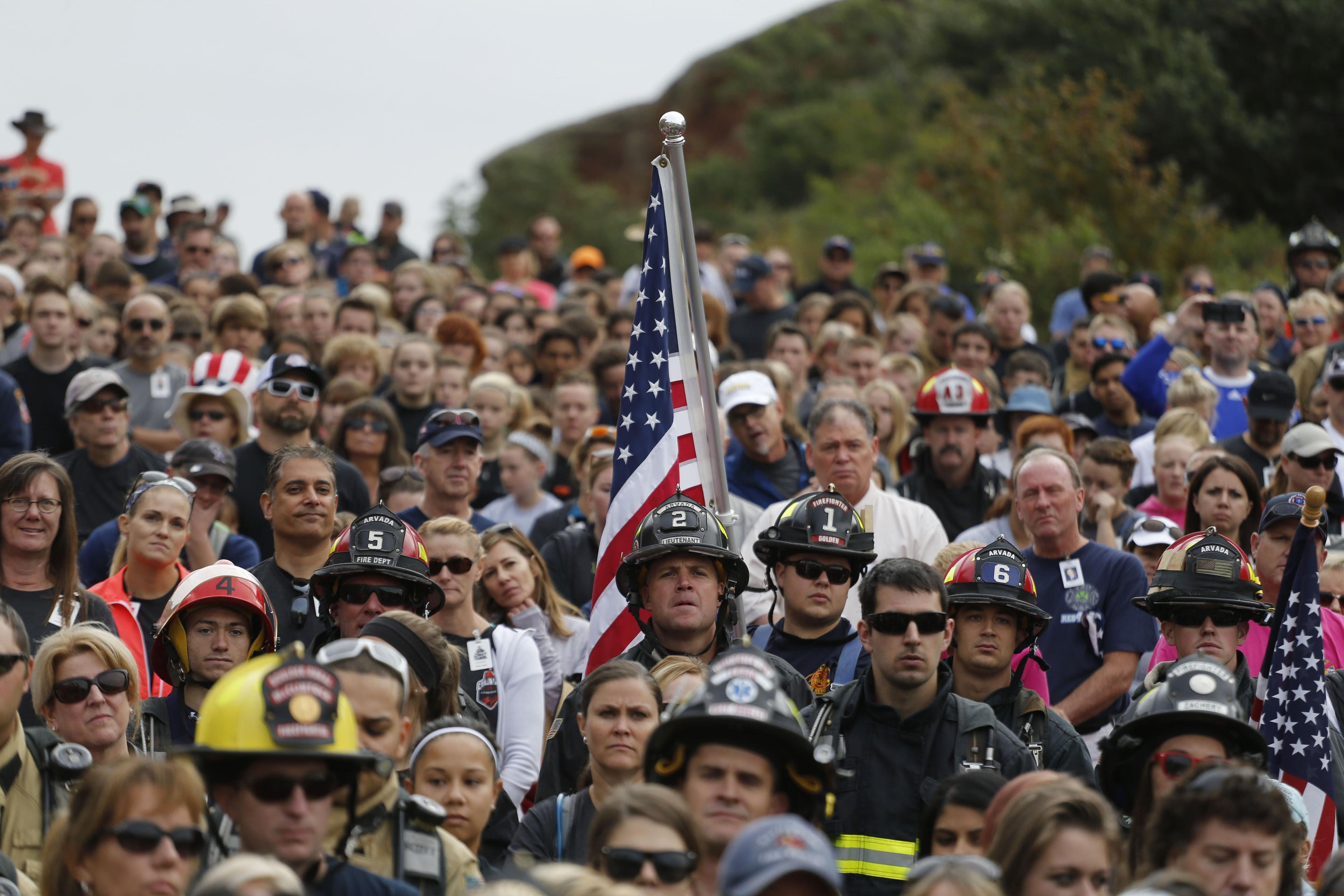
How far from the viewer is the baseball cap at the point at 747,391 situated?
10836mm

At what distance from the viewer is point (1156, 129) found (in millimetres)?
27984

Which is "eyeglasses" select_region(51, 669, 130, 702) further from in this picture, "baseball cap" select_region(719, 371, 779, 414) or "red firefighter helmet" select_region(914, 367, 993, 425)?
"red firefighter helmet" select_region(914, 367, 993, 425)

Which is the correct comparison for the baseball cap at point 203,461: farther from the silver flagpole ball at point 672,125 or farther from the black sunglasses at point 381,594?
the silver flagpole ball at point 672,125

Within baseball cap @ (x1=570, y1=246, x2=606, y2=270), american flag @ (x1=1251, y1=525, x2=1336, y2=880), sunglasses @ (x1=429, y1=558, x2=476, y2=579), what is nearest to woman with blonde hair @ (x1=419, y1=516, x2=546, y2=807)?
sunglasses @ (x1=429, y1=558, x2=476, y2=579)

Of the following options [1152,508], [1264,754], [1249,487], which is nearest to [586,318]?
[1152,508]

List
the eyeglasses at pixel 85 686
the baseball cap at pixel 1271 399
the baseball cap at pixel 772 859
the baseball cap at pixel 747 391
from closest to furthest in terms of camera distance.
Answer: the baseball cap at pixel 772 859 → the eyeglasses at pixel 85 686 → the baseball cap at pixel 747 391 → the baseball cap at pixel 1271 399

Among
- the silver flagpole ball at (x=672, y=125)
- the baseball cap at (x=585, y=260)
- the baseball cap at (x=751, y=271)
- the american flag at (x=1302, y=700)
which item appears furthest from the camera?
the baseball cap at (x=585, y=260)

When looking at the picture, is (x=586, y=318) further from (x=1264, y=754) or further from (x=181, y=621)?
(x=1264, y=754)

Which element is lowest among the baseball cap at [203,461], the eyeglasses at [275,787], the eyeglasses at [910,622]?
the eyeglasses at [275,787]

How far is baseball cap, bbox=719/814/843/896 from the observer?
13.9 feet

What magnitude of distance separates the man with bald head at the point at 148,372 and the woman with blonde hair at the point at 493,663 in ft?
16.1

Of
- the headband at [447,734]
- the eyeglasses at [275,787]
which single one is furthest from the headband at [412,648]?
the eyeglasses at [275,787]

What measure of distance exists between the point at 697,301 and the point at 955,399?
276 cm

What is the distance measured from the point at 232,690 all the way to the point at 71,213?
16460 millimetres
